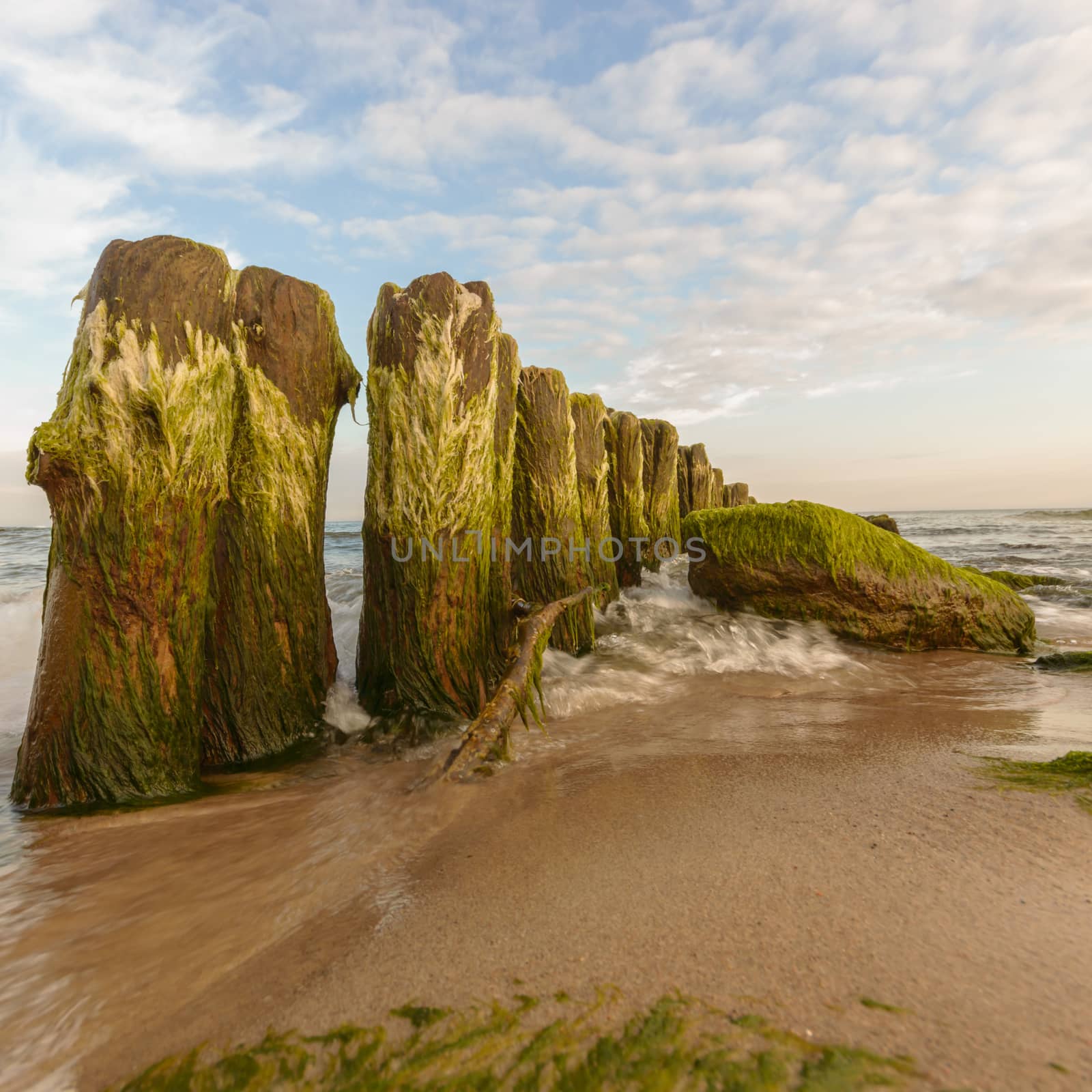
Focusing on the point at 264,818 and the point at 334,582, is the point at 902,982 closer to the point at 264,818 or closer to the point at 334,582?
the point at 264,818

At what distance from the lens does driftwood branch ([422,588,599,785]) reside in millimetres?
2656

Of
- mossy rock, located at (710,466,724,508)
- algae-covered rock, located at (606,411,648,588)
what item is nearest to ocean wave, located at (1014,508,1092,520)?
mossy rock, located at (710,466,724,508)

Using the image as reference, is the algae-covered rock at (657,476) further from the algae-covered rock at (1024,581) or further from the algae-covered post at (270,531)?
the algae-covered post at (270,531)

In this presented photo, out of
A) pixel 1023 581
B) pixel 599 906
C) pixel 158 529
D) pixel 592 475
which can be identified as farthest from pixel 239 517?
pixel 1023 581

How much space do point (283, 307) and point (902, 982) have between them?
11.4 ft

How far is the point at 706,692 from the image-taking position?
4.03 m

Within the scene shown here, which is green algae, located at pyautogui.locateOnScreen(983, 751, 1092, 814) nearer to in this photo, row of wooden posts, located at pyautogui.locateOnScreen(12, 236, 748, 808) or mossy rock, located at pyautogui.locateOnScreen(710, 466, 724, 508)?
row of wooden posts, located at pyautogui.locateOnScreen(12, 236, 748, 808)

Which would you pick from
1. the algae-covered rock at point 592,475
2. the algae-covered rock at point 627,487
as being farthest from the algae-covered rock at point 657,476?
the algae-covered rock at point 592,475

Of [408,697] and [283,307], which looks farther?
[408,697]

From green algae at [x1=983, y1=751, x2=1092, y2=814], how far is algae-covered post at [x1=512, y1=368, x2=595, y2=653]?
296 centimetres

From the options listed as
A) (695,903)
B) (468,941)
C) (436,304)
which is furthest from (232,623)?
(695,903)

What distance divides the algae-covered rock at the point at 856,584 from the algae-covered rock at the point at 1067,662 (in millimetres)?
766

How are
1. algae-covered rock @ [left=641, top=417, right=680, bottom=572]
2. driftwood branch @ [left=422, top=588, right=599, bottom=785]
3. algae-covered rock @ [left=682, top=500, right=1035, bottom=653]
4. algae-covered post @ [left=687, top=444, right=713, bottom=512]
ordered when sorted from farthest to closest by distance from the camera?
algae-covered post @ [left=687, top=444, right=713, bottom=512] < algae-covered rock @ [left=641, top=417, right=680, bottom=572] < algae-covered rock @ [left=682, top=500, right=1035, bottom=653] < driftwood branch @ [left=422, top=588, right=599, bottom=785]

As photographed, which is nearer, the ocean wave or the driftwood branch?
the driftwood branch
